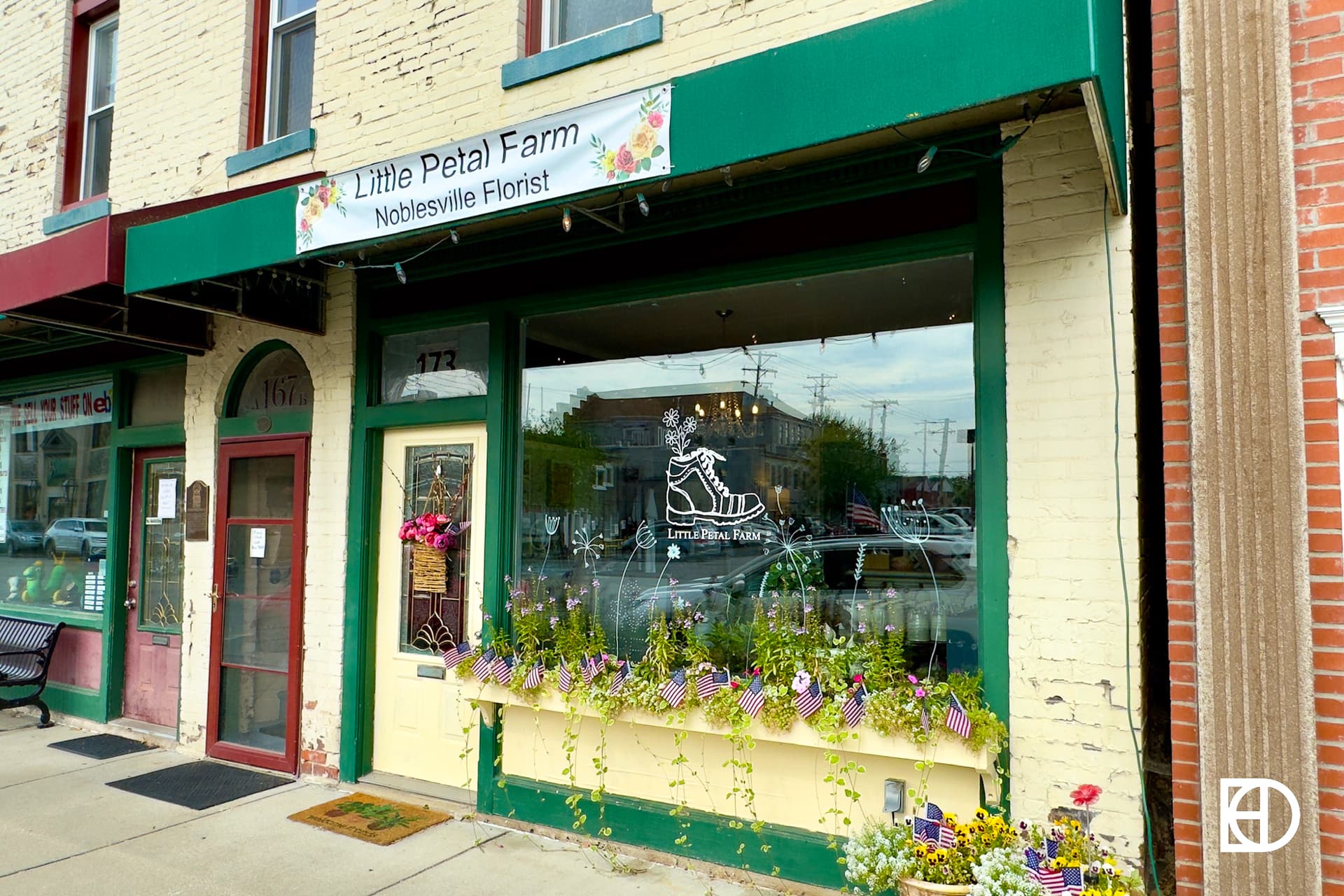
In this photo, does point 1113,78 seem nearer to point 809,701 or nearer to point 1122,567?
point 1122,567

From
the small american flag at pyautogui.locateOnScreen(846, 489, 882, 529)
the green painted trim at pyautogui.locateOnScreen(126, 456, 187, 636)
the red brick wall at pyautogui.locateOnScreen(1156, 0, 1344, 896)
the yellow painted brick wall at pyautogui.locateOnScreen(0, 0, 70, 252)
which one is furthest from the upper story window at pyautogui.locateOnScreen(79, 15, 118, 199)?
the red brick wall at pyautogui.locateOnScreen(1156, 0, 1344, 896)

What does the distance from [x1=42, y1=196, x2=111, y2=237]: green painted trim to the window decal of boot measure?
586 cm

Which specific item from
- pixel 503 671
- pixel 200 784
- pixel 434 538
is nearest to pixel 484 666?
pixel 503 671

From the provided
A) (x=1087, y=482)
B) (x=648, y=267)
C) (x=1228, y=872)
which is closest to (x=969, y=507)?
(x=1087, y=482)

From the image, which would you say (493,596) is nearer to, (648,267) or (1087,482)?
(648,267)

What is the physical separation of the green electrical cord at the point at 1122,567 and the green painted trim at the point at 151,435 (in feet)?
22.2

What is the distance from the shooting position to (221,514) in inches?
265

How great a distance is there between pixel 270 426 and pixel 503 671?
2.93 metres

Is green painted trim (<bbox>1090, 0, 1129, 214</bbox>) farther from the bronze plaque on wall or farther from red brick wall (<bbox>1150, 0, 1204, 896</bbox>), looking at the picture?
→ the bronze plaque on wall

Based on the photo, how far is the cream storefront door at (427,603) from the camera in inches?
222

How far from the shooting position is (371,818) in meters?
5.23

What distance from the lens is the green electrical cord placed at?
3.49m

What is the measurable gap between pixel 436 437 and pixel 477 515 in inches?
26.4

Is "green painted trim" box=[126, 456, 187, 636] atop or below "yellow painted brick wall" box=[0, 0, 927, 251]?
below
